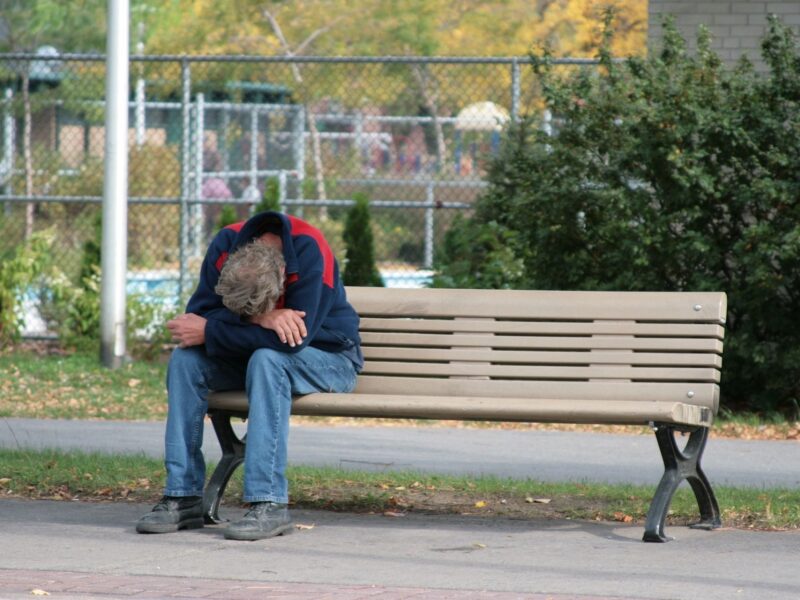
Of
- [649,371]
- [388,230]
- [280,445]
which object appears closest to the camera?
[280,445]

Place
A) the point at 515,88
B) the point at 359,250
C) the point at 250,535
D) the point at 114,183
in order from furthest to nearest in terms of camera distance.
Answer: the point at 359,250
the point at 515,88
the point at 114,183
the point at 250,535

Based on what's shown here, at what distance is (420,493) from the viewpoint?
21.3 feet

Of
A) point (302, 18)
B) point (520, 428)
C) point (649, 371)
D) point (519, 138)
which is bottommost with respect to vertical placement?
point (520, 428)

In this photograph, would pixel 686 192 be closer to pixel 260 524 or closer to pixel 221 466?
pixel 221 466

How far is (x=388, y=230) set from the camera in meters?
19.3

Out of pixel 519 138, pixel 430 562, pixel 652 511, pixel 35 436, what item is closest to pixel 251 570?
pixel 430 562

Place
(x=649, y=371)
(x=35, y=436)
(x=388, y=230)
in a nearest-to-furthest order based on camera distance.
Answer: (x=649, y=371) → (x=35, y=436) → (x=388, y=230)

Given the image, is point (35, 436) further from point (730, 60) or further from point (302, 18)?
point (302, 18)

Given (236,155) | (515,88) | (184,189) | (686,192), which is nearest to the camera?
(686,192)

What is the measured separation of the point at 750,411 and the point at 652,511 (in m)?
4.53

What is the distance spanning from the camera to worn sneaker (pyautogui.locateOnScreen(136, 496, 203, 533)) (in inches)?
216

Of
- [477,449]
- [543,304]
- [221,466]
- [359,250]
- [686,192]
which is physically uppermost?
[686,192]

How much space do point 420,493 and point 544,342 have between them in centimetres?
101

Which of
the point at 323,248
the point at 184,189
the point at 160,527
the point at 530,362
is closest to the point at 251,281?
the point at 323,248
